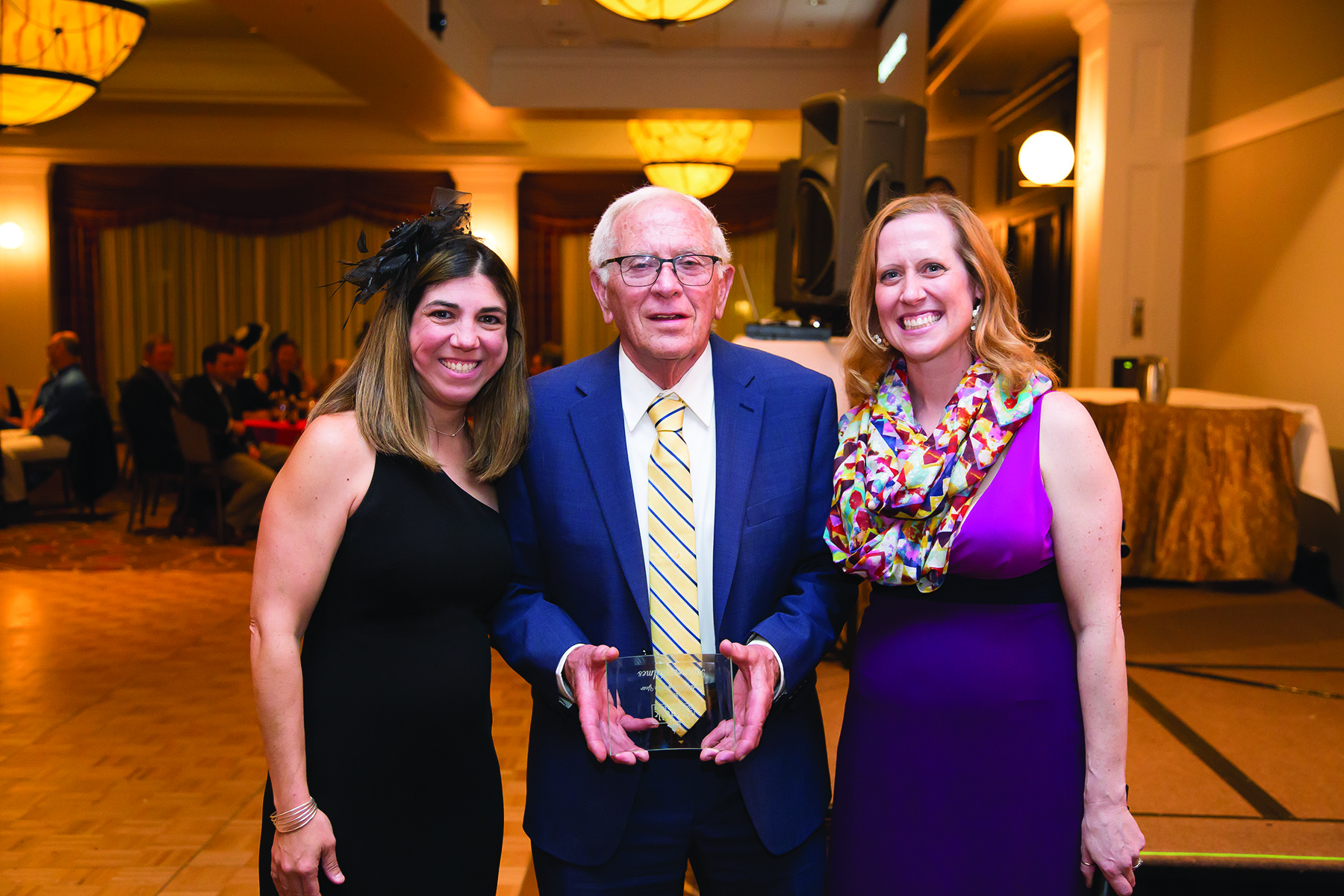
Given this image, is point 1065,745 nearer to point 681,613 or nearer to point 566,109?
point 681,613

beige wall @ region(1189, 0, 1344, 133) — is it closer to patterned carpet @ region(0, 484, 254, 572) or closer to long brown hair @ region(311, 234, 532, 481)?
long brown hair @ region(311, 234, 532, 481)

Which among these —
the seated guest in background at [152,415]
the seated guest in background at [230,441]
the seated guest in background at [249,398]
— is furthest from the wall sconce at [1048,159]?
the seated guest in background at [152,415]

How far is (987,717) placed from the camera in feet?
4.81

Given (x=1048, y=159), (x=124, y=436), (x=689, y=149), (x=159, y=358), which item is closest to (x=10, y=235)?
(x=124, y=436)

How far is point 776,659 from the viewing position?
1.42 metres

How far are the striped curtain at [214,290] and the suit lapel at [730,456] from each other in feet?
36.7

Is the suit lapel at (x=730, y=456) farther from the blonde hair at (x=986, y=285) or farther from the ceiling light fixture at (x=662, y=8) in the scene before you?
the ceiling light fixture at (x=662, y=8)

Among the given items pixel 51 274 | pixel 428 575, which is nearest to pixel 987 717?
pixel 428 575

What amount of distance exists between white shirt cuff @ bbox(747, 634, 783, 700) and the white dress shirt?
0.09 metres

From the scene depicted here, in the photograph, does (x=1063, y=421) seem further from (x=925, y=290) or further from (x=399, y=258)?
(x=399, y=258)

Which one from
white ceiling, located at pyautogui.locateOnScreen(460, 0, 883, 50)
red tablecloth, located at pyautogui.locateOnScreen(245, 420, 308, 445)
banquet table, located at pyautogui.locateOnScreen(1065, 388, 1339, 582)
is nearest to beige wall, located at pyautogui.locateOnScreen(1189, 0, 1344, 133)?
banquet table, located at pyautogui.locateOnScreen(1065, 388, 1339, 582)

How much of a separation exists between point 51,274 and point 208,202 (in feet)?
6.27

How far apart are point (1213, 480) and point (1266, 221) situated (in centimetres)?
180

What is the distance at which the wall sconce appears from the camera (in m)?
6.37
